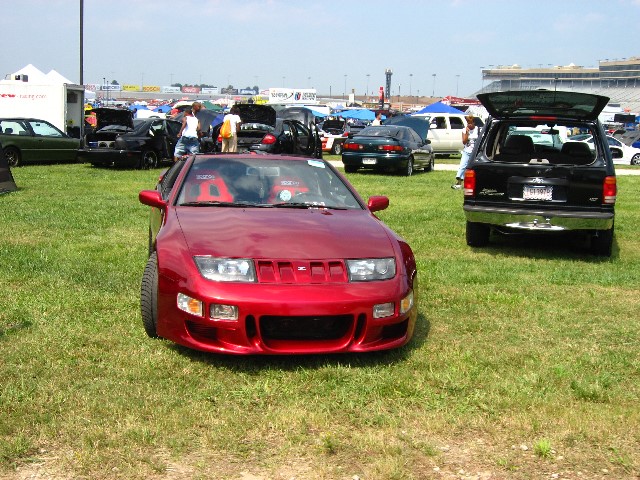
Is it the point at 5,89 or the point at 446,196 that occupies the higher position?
the point at 5,89

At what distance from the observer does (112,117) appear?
81.3ft

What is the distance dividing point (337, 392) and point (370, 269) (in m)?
0.87

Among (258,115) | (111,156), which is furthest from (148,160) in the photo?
(258,115)

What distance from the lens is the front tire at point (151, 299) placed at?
515 centimetres

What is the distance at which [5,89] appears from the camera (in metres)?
24.9

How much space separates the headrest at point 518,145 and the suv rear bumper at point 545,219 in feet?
3.12

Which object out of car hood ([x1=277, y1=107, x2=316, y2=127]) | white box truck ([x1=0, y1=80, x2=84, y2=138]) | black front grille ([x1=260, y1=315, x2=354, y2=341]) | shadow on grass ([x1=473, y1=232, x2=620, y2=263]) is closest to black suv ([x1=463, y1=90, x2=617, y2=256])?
shadow on grass ([x1=473, y1=232, x2=620, y2=263])

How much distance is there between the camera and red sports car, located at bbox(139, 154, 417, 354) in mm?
4703

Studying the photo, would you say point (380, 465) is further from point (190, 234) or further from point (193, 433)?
point (190, 234)

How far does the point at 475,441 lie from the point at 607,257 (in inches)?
228

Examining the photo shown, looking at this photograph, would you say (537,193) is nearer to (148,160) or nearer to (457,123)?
(148,160)

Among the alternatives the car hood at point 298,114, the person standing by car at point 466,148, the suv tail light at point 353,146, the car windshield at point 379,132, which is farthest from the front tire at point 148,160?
the person standing by car at point 466,148

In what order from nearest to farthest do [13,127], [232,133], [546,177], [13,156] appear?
[546,177], [232,133], [13,156], [13,127]

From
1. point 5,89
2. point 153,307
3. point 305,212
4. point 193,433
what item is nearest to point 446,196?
point 305,212
